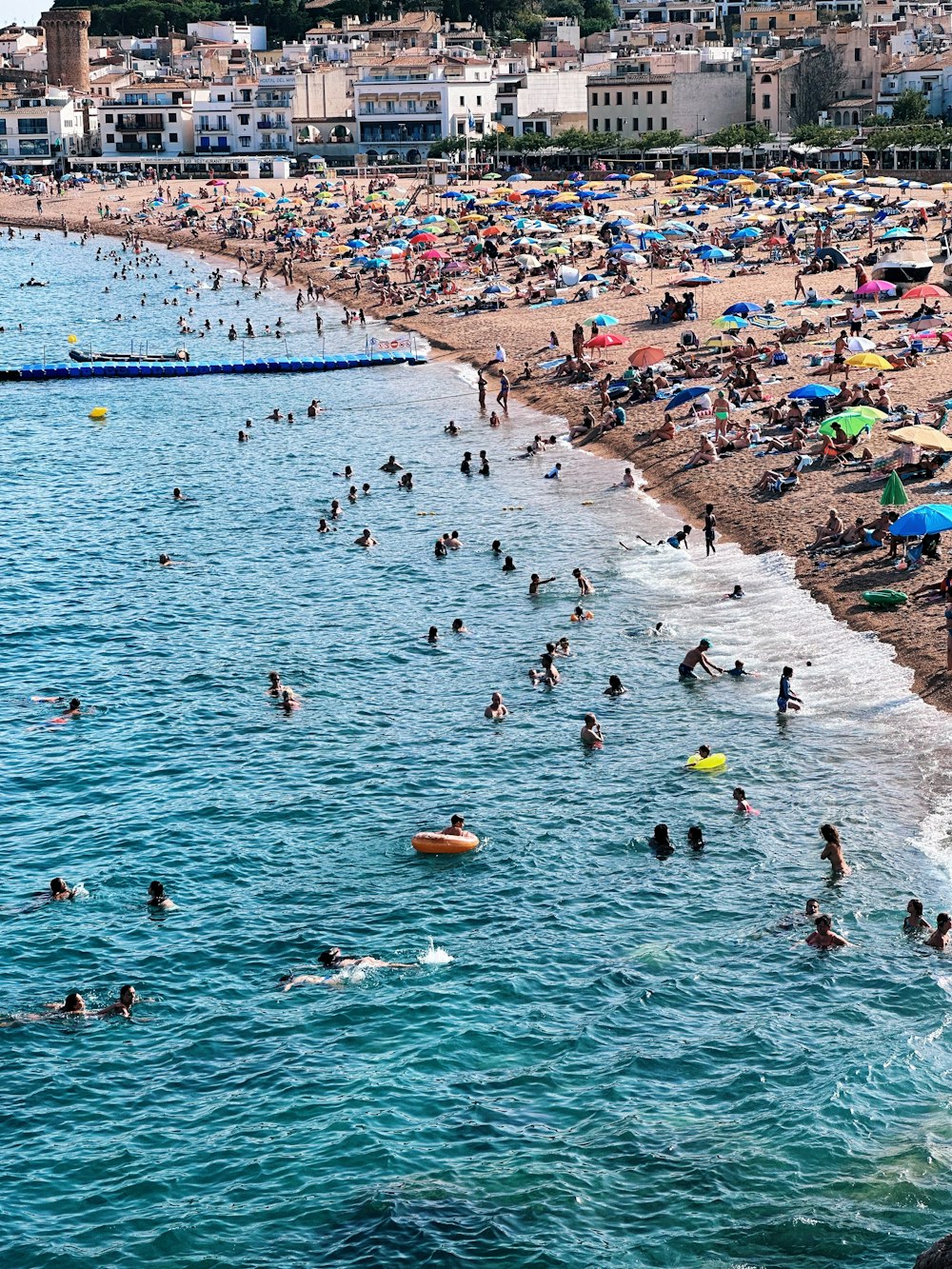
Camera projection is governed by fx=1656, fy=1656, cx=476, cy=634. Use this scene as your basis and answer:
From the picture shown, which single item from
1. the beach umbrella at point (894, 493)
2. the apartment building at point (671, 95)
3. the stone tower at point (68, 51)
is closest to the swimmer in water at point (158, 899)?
the beach umbrella at point (894, 493)

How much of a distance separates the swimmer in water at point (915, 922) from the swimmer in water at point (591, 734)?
25.3ft

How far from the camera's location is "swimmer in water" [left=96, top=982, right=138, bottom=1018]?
20.9 meters

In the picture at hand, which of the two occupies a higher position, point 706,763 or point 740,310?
point 740,310

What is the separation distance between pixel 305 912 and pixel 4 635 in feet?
50.9

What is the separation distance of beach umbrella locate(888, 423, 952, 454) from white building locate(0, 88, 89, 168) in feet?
410

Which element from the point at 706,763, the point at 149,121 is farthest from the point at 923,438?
the point at 149,121

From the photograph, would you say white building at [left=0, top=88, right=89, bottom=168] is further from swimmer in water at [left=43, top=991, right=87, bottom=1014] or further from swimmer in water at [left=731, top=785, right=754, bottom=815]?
swimmer in water at [left=43, top=991, right=87, bottom=1014]

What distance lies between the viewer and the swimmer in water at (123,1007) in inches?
823

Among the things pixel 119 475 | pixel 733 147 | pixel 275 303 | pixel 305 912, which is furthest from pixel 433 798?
pixel 733 147

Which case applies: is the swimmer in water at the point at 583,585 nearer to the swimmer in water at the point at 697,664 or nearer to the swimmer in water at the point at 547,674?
the swimmer in water at the point at 547,674

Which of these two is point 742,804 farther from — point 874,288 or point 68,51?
point 68,51

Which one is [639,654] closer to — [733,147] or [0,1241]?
[0,1241]

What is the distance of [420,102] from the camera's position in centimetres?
13238

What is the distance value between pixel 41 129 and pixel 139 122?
1007 centimetres
